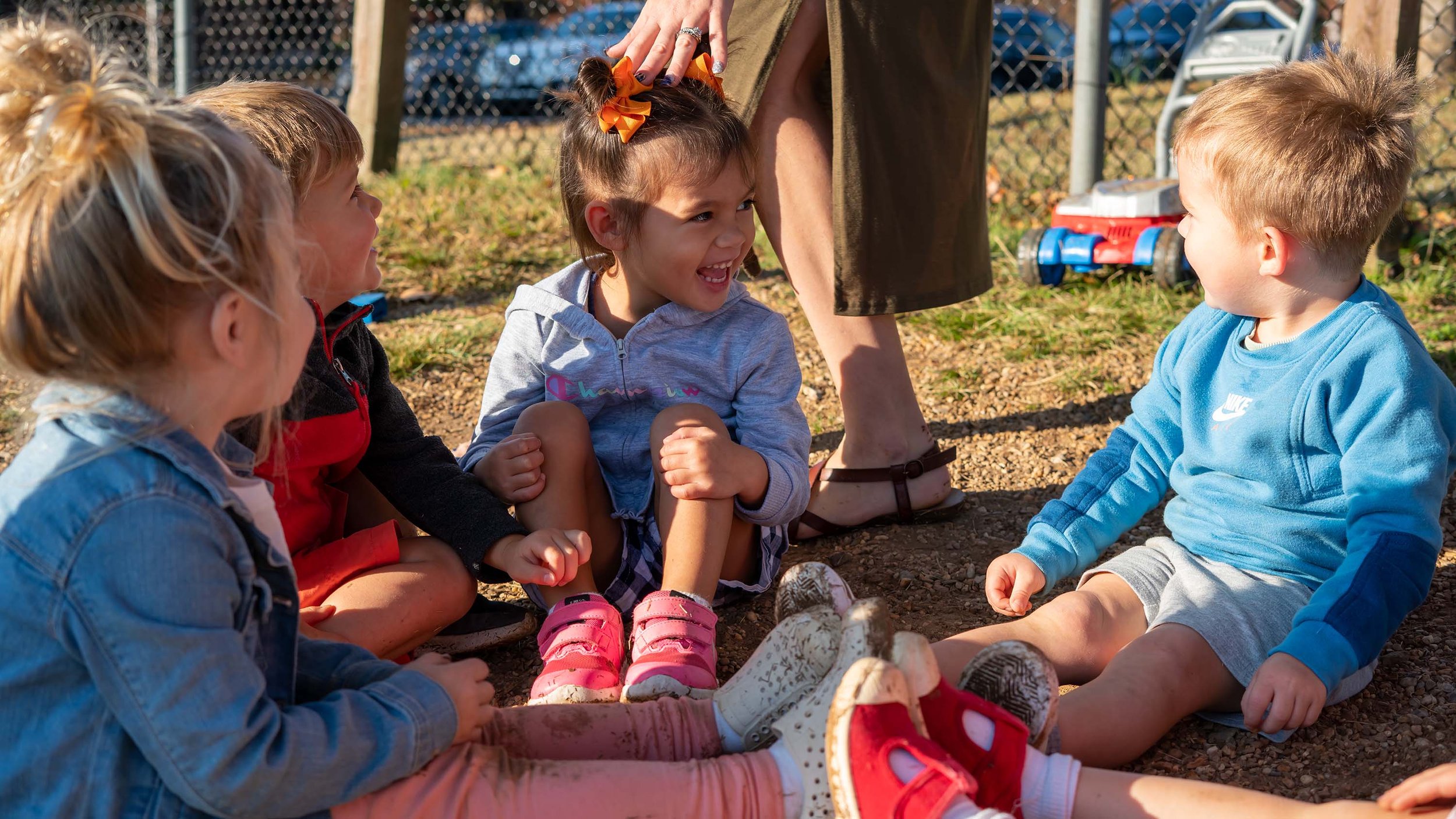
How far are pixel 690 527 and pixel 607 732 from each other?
544 mm

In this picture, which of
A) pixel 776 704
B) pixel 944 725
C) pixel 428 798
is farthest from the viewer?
pixel 776 704

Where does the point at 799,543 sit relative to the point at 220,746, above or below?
below

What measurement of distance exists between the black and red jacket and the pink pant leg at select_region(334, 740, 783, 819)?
0.72 m

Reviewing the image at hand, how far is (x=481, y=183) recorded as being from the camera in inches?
261

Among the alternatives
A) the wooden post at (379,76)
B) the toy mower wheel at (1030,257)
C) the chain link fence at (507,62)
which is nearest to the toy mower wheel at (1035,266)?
the toy mower wheel at (1030,257)

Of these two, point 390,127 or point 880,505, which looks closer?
point 880,505

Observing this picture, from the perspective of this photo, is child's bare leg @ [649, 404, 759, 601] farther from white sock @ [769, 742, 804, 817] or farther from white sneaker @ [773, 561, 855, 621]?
white sock @ [769, 742, 804, 817]

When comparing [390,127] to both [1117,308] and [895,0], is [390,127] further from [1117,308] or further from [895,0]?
[895,0]

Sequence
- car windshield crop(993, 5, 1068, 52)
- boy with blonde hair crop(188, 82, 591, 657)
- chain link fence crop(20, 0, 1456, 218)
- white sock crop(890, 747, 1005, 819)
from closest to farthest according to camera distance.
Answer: white sock crop(890, 747, 1005, 819)
boy with blonde hair crop(188, 82, 591, 657)
chain link fence crop(20, 0, 1456, 218)
car windshield crop(993, 5, 1068, 52)

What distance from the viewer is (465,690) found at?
60.5 inches

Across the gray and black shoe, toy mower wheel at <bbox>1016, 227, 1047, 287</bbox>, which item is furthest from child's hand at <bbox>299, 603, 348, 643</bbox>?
toy mower wheel at <bbox>1016, 227, 1047, 287</bbox>

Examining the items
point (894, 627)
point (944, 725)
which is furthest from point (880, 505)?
point (944, 725)

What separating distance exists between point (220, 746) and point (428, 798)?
27 cm

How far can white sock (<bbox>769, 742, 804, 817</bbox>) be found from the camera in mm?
1552
